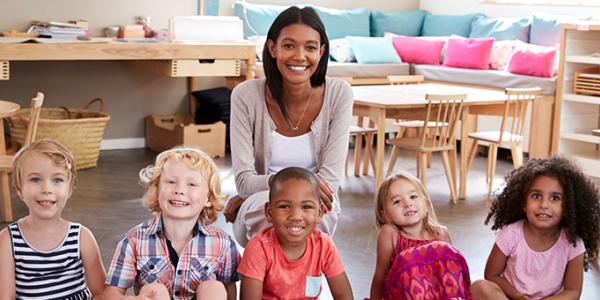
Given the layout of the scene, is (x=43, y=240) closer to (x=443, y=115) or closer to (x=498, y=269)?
(x=498, y=269)

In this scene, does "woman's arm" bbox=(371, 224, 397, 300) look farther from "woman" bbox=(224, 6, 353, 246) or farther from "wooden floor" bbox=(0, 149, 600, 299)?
"wooden floor" bbox=(0, 149, 600, 299)

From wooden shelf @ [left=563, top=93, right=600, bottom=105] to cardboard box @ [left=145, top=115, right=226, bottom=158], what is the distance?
252cm

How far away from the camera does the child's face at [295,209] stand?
99.9 inches

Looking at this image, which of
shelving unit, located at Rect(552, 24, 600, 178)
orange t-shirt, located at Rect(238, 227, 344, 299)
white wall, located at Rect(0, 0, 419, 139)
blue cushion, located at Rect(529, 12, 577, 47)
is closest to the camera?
orange t-shirt, located at Rect(238, 227, 344, 299)

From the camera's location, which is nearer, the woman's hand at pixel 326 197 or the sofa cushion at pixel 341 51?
the woman's hand at pixel 326 197

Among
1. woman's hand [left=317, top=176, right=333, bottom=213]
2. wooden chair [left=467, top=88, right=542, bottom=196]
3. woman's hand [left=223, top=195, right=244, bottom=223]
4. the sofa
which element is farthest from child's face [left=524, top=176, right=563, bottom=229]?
the sofa

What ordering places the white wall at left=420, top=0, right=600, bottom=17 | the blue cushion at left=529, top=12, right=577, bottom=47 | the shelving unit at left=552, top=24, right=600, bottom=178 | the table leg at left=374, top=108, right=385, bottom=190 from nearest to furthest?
the table leg at left=374, top=108, right=385, bottom=190 → the shelving unit at left=552, top=24, right=600, bottom=178 → the blue cushion at left=529, top=12, right=577, bottom=47 → the white wall at left=420, top=0, right=600, bottom=17

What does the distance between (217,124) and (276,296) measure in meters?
3.95

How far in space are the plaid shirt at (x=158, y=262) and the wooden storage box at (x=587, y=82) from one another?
4.18 metres

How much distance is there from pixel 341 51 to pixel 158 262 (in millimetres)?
5144

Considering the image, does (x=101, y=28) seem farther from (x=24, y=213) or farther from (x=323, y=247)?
(x=323, y=247)

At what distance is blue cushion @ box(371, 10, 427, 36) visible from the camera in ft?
26.5

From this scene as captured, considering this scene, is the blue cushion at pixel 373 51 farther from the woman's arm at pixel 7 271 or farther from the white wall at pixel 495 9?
the woman's arm at pixel 7 271

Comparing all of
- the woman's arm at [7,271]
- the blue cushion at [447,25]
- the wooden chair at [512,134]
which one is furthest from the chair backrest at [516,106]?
the woman's arm at [7,271]
